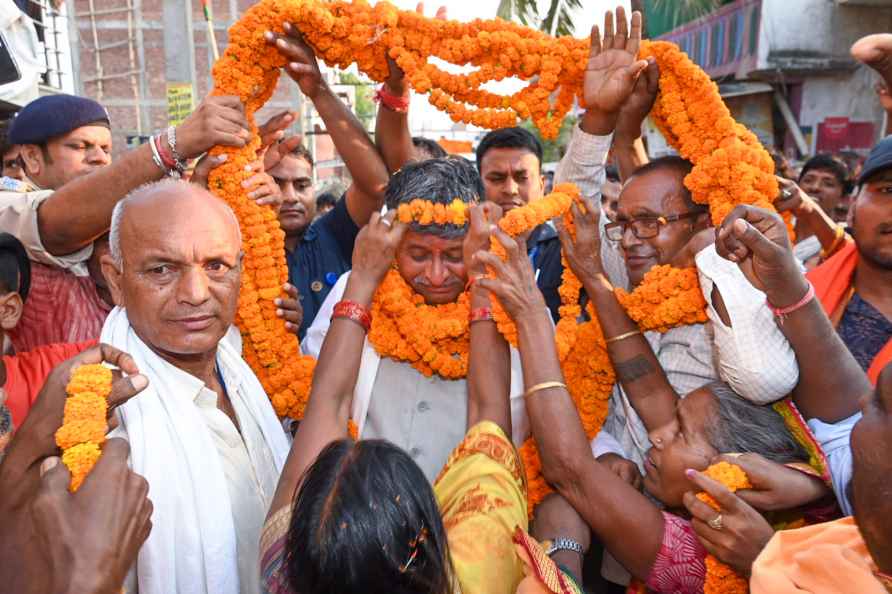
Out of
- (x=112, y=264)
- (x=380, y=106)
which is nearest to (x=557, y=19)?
(x=380, y=106)

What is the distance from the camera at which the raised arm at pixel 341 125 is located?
3338mm

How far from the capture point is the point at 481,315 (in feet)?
9.42

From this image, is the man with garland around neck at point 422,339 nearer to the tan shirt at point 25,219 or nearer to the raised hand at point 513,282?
the raised hand at point 513,282

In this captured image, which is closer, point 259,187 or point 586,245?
point 586,245

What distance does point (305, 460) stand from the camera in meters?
2.37

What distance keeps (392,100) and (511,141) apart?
1287 millimetres

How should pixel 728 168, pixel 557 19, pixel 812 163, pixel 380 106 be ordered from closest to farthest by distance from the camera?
1. pixel 728 168
2. pixel 380 106
3. pixel 812 163
4. pixel 557 19

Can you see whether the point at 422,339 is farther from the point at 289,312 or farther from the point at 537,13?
the point at 537,13

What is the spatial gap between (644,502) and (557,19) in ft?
47.9

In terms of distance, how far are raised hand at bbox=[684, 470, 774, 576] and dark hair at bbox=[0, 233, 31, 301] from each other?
272 centimetres

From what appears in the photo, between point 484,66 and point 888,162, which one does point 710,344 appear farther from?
point 484,66

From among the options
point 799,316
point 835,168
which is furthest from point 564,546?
point 835,168

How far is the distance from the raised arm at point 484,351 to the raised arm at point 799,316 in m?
0.94

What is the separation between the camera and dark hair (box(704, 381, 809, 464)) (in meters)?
2.33
